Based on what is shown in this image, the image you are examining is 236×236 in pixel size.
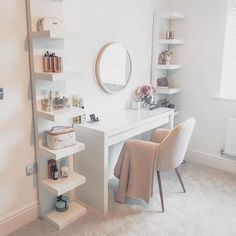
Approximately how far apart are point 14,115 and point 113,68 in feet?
3.90

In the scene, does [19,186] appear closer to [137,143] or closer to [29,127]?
[29,127]

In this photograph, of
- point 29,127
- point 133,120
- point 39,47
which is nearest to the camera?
point 39,47

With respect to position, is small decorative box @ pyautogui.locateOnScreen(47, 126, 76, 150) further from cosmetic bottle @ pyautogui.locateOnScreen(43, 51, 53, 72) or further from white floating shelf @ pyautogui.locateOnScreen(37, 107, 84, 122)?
cosmetic bottle @ pyautogui.locateOnScreen(43, 51, 53, 72)

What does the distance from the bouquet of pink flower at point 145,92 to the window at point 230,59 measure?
0.85m

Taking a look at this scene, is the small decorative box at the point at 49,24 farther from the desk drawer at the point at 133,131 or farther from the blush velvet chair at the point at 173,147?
the blush velvet chair at the point at 173,147

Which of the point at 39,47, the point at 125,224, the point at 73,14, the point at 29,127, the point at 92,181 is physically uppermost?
the point at 73,14

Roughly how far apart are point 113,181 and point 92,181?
595 mm

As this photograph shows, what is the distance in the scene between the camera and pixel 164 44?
136 inches

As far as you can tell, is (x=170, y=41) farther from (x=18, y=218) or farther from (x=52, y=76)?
(x=18, y=218)

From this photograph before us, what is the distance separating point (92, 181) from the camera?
2.45 meters

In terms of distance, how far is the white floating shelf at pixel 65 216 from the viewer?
222 cm

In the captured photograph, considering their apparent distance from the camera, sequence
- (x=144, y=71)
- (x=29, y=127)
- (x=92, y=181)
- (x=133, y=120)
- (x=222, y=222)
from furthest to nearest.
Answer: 1. (x=144, y=71)
2. (x=133, y=120)
3. (x=92, y=181)
4. (x=222, y=222)
5. (x=29, y=127)

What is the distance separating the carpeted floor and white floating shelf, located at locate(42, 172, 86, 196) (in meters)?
0.33

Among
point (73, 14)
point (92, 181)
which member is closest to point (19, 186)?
point (92, 181)
